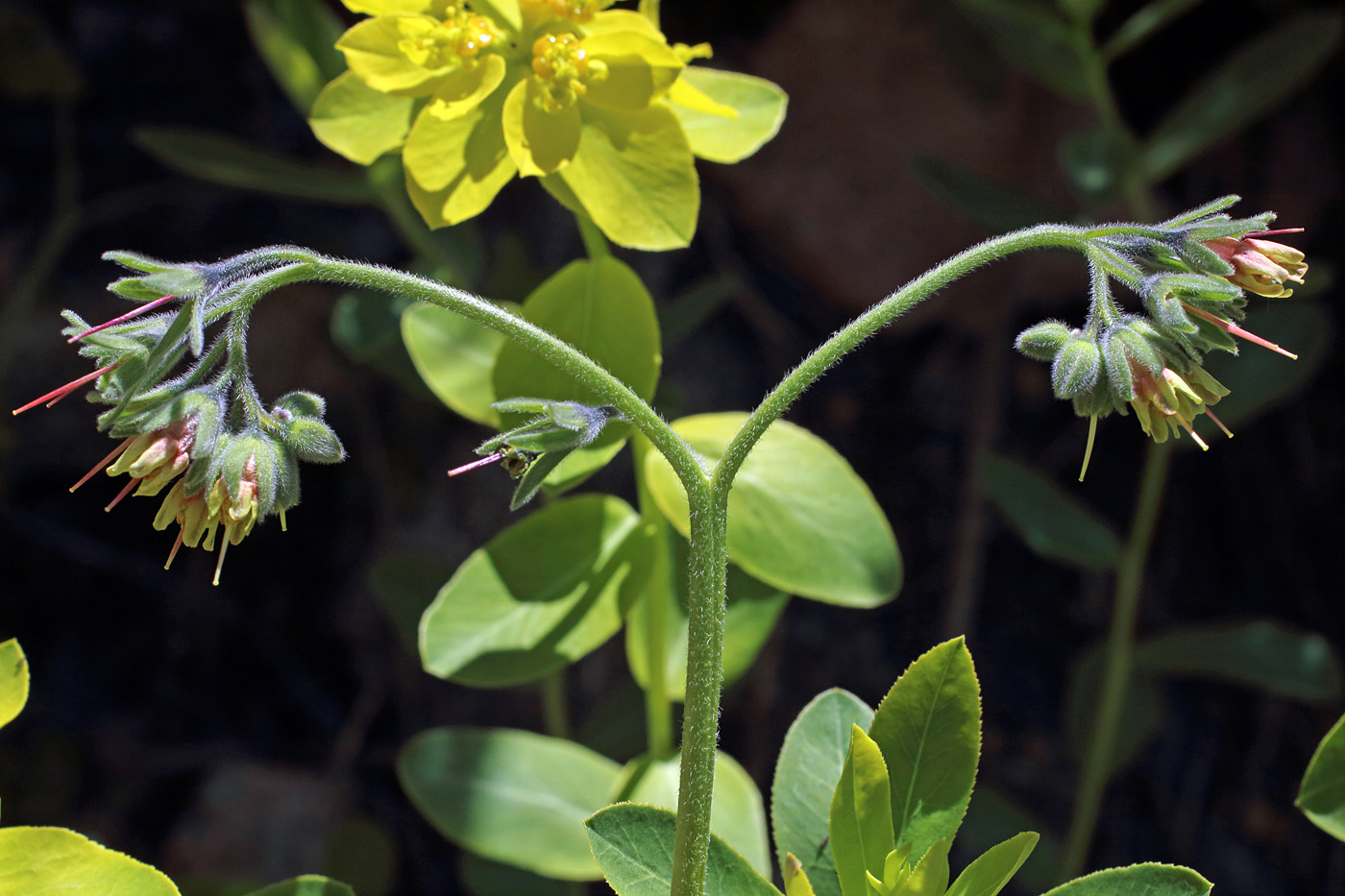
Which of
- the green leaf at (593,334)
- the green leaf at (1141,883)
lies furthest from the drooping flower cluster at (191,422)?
the green leaf at (1141,883)

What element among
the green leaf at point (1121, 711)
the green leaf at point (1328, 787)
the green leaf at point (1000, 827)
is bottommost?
the green leaf at point (1000, 827)

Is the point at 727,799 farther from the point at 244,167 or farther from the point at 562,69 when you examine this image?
the point at 244,167

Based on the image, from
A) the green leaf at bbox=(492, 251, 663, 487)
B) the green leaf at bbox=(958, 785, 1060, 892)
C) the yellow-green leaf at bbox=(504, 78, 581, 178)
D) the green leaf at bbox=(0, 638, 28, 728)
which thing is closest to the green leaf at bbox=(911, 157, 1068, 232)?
the green leaf at bbox=(492, 251, 663, 487)

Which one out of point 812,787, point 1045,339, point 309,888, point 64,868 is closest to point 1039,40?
point 1045,339

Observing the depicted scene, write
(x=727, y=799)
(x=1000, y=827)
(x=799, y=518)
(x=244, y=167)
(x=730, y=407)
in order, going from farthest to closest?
(x=730, y=407) → (x=1000, y=827) → (x=244, y=167) → (x=727, y=799) → (x=799, y=518)

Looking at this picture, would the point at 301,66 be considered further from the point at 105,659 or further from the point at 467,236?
the point at 105,659

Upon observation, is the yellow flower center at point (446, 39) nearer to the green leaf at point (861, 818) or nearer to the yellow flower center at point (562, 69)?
the yellow flower center at point (562, 69)
